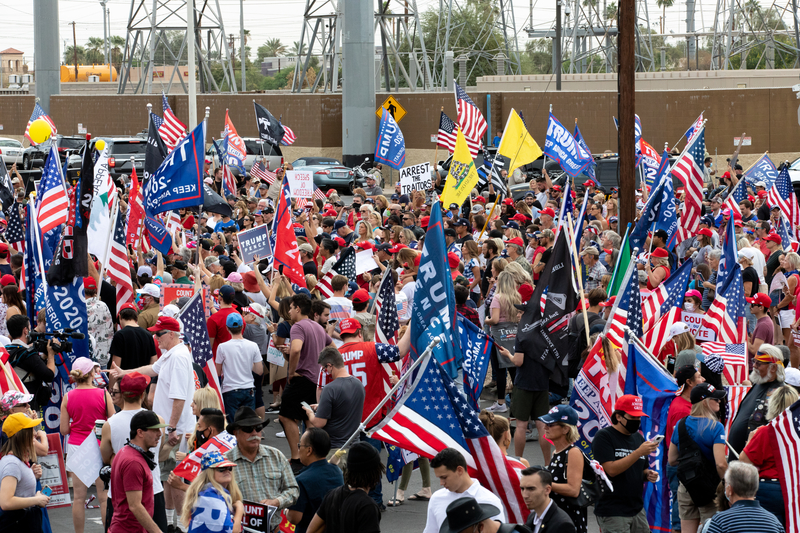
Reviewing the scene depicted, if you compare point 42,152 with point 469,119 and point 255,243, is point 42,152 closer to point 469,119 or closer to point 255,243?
point 469,119

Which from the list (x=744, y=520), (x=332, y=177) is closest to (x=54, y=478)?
(x=744, y=520)

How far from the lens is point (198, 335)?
8891mm

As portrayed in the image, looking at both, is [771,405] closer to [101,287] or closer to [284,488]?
[284,488]

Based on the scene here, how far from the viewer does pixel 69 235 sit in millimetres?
10086

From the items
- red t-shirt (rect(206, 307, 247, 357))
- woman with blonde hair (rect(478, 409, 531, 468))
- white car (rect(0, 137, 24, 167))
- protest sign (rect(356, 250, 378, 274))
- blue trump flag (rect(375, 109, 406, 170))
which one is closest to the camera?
woman with blonde hair (rect(478, 409, 531, 468))

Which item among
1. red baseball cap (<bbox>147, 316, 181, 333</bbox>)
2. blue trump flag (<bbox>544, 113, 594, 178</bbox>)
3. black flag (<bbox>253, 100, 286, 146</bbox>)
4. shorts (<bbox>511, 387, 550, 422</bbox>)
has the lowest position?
shorts (<bbox>511, 387, 550, 422</bbox>)

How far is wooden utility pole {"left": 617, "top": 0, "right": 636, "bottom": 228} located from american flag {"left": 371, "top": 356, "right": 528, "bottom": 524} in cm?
852

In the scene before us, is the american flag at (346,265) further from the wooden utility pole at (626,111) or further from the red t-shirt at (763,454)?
the red t-shirt at (763,454)

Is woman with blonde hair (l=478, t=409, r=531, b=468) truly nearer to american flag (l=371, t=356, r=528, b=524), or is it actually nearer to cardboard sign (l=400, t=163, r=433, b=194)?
american flag (l=371, t=356, r=528, b=524)

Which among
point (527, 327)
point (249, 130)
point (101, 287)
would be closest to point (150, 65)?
point (249, 130)

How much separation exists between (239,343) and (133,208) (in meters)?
6.21

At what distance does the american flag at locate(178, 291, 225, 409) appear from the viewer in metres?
8.87

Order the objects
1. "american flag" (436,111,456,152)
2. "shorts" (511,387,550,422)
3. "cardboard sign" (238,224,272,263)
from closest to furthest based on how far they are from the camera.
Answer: "shorts" (511,387,550,422), "cardboard sign" (238,224,272,263), "american flag" (436,111,456,152)

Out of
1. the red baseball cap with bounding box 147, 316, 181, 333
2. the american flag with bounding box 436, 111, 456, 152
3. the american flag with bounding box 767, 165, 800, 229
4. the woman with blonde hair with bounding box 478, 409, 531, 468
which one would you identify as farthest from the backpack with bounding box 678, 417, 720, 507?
the american flag with bounding box 436, 111, 456, 152
